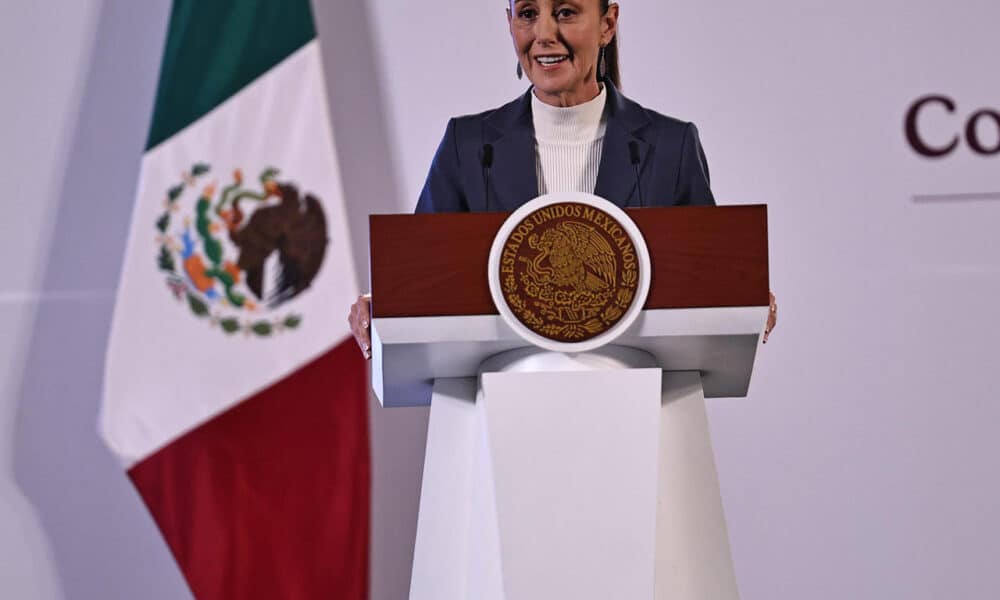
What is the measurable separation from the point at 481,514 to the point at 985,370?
214 cm

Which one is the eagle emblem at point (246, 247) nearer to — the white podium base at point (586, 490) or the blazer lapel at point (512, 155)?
the blazer lapel at point (512, 155)

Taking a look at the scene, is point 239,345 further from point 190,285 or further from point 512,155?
point 512,155

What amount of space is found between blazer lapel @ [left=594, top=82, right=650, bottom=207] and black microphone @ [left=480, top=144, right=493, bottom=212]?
212 mm

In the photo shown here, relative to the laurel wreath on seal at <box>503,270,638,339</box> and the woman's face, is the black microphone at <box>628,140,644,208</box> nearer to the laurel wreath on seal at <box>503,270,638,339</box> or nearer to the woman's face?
the woman's face

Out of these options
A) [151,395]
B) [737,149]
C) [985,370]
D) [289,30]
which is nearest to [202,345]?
[151,395]

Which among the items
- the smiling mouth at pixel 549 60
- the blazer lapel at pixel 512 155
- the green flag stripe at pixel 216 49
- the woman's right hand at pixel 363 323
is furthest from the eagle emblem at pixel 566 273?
the green flag stripe at pixel 216 49

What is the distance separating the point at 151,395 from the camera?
354 centimetres

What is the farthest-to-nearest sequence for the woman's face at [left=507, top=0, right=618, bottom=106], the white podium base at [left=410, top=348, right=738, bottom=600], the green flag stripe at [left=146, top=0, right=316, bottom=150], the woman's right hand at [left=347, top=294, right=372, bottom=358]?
1. the green flag stripe at [left=146, top=0, right=316, bottom=150]
2. the woman's face at [left=507, top=0, right=618, bottom=106]
3. the woman's right hand at [left=347, top=294, right=372, bottom=358]
4. the white podium base at [left=410, top=348, right=738, bottom=600]

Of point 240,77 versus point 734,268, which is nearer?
point 734,268

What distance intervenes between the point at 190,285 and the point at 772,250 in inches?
63.5

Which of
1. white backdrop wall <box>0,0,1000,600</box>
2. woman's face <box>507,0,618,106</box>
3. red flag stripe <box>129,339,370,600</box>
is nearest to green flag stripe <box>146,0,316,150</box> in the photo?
white backdrop wall <box>0,0,1000,600</box>

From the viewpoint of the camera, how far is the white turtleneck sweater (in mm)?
2635

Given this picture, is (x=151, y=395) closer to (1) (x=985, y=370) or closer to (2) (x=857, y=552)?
(2) (x=857, y=552)

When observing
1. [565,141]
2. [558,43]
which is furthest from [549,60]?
[565,141]
